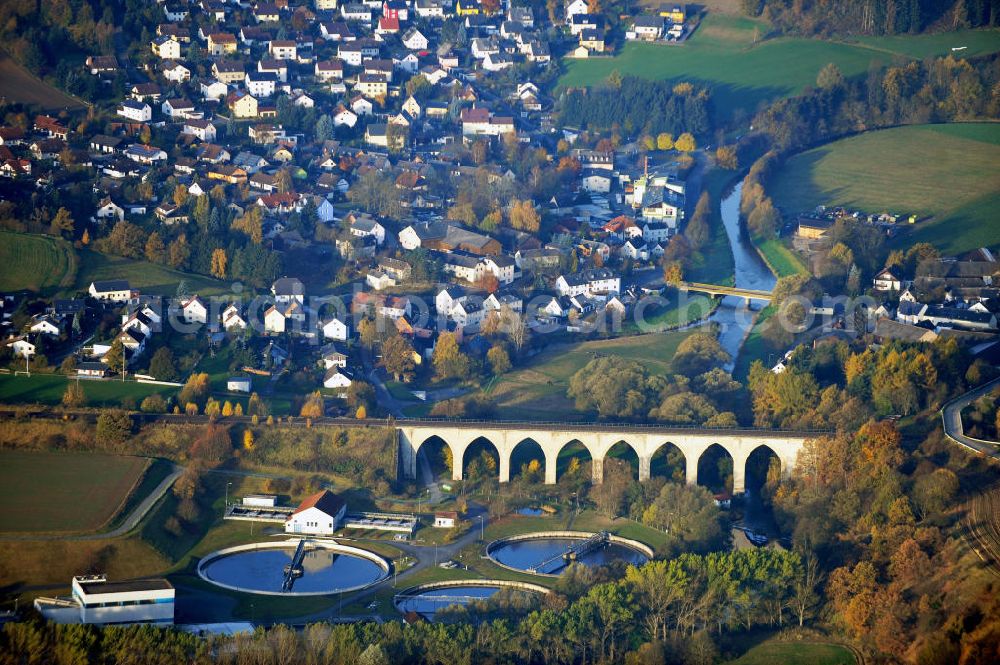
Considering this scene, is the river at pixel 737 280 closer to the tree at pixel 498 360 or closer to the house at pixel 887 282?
the house at pixel 887 282

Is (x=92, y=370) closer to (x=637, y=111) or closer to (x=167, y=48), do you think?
(x=167, y=48)

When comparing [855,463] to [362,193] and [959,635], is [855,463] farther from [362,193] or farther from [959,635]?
[362,193]

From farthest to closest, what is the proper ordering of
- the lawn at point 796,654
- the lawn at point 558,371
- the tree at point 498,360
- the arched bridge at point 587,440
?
the tree at point 498,360, the lawn at point 558,371, the arched bridge at point 587,440, the lawn at point 796,654

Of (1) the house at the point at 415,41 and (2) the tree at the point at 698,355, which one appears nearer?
(2) the tree at the point at 698,355

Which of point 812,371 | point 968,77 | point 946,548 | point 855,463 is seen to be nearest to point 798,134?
point 968,77

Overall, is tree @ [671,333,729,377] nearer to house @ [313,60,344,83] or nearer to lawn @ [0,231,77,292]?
lawn @ [0,231,77,292]

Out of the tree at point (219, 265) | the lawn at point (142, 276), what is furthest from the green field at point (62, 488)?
the tree at point (219, 265)

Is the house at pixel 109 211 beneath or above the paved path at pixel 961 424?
above
